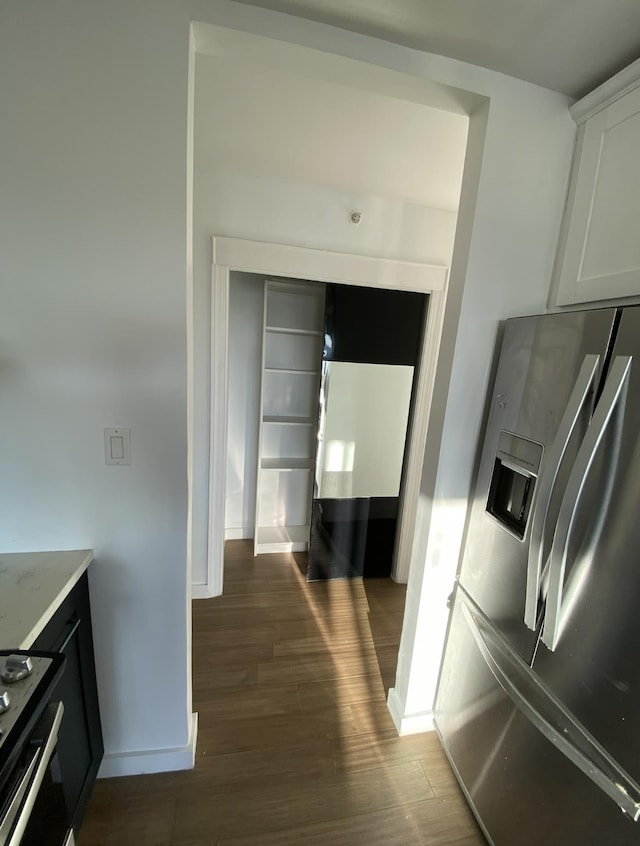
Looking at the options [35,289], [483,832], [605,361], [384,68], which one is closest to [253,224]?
[384,68]

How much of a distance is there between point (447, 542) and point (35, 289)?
Result: 1.57m

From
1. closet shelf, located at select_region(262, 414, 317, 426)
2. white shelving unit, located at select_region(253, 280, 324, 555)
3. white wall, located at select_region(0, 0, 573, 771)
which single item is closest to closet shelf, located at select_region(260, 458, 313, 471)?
white shelving unit, located at select_region(253, 280, 324, 555)

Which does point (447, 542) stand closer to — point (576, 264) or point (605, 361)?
point (605, 361)

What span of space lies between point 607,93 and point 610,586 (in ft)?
4.44

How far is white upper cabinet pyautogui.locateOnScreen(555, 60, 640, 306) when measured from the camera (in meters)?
0.97

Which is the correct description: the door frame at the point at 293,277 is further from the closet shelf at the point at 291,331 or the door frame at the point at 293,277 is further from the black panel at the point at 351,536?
the closet shelf at the point at 291,331

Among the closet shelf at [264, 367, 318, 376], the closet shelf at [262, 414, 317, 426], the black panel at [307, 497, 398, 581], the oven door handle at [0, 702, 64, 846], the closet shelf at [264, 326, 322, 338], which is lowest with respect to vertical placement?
the black panel at [307, 497, 398, 581]

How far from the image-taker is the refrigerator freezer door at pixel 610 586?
0.79 m

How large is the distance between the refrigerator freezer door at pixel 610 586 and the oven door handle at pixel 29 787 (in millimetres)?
1157

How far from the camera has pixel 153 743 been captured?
1.34m

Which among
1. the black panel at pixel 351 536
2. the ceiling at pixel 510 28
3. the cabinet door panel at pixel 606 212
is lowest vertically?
the black panel at pixel 351 536

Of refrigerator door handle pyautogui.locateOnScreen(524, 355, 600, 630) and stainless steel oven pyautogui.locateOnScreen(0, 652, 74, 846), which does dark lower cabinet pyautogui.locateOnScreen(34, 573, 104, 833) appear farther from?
refrigerator door handle pyautogui.locateOnScreen(524, 355, 600, 630)

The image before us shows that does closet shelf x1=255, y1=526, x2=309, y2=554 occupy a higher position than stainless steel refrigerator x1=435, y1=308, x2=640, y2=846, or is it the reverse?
stainless steel refrigerator x1=435, y1=308, x2=640, y2=846

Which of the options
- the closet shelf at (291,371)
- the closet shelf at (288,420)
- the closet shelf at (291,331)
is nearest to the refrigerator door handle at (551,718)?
the closet shelf at (288,420)
